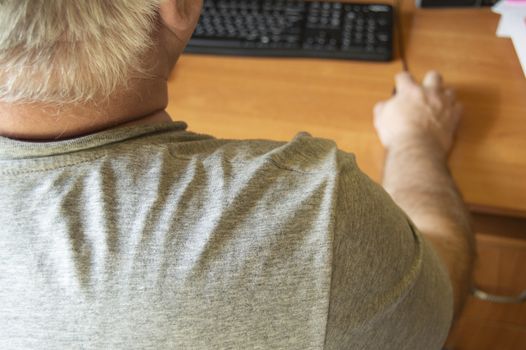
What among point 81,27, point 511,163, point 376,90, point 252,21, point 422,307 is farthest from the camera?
point 252,21

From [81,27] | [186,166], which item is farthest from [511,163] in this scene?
[81,27]

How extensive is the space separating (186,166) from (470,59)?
65 centimetres

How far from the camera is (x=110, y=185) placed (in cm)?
49

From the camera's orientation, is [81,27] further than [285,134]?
No

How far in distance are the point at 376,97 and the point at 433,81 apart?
0.10 meters

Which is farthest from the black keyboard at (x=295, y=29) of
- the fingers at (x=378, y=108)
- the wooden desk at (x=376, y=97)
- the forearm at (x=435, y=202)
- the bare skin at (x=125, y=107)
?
Result: the bare skin at (x=125, y=107)

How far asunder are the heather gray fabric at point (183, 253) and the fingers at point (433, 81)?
0.47 meters

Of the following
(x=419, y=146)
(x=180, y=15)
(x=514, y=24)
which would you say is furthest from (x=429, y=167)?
(x=180, y=15)

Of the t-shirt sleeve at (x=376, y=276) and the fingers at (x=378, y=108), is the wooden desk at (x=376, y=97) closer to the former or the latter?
the fingers at (x=378, y=108)

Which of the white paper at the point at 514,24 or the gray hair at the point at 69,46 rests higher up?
the gray hair at the point at 69,46

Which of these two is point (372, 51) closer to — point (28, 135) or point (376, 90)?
point (376, 90)

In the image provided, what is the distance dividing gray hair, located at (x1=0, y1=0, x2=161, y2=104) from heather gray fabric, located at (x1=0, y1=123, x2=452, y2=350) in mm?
50

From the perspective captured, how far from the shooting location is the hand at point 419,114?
2.88 feet

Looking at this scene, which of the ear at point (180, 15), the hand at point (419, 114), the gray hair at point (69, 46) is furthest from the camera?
the hand at point (419, 114)
